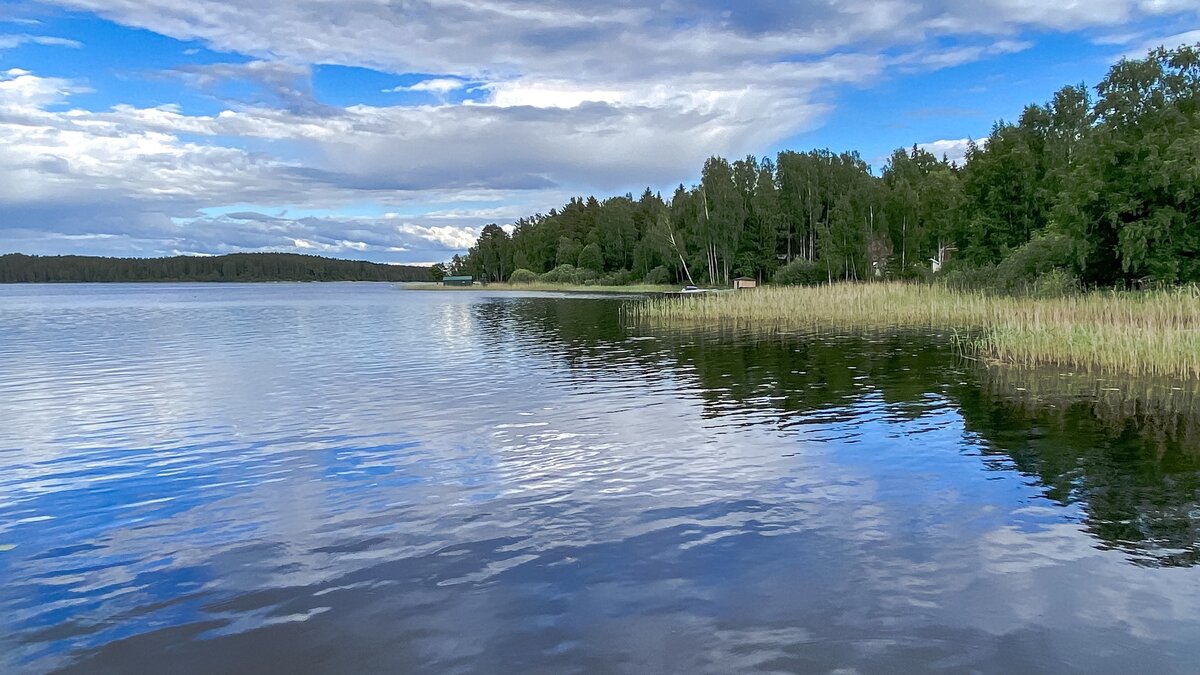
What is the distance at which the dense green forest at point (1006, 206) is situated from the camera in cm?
3734

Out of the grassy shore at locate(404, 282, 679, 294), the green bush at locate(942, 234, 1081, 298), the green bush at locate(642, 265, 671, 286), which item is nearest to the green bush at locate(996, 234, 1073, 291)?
the green bush at locate(942, 234, 1081, 298)

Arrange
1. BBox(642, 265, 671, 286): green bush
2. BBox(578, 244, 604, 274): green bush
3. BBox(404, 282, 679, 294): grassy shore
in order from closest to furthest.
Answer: BBox(404, 282, 679, 294): grassy shore
BBox(642, 265, 671, 286): green bush
BBox(578, 244, 604, 274): green bush

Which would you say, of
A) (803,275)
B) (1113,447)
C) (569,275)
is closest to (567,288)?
(569,275)

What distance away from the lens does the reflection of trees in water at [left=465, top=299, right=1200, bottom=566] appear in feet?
37.3

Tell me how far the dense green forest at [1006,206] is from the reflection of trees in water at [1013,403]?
35.2 feet

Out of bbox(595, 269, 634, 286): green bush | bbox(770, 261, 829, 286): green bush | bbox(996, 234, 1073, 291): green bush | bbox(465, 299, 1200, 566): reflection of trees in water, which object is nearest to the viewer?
bbox(465, 299, 1200, 566): reflection of trees in water

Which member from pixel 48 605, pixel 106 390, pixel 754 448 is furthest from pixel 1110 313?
pixel 106 390

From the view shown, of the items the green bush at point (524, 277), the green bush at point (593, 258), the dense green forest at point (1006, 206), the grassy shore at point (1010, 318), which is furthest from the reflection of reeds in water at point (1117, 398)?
the green bush at point (524, 277)

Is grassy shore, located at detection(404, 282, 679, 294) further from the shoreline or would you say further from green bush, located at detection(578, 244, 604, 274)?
green bush, located at detection(578, 244, 604, 274)

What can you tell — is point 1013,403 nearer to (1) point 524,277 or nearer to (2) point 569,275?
(2) point 569,275

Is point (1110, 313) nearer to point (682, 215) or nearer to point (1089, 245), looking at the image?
point (1089, 245)

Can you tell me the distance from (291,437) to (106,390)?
11.4 meters

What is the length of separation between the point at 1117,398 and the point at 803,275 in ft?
264

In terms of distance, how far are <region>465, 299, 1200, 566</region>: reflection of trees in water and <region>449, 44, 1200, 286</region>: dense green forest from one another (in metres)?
10.7
